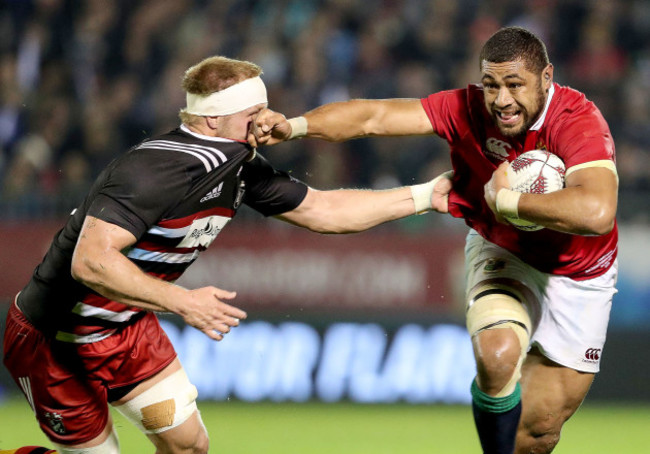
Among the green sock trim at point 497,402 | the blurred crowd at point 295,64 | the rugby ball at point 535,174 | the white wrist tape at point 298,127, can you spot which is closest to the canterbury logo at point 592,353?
the green sock trim at point 497,402

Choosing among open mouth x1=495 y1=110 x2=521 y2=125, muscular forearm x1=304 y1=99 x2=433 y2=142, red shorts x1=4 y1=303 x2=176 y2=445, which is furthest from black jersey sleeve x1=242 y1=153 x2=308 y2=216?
open mouth x1=495 y1=110 x2=521 y2=125

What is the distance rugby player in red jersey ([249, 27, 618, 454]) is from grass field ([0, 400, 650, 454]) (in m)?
1.96

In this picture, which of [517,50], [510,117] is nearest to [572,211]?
[510,117]

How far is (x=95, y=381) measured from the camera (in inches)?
188

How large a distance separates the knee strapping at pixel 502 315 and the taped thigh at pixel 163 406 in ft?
4.59

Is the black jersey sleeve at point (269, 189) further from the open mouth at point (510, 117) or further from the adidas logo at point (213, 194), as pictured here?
the open mouth at point (510, 117)

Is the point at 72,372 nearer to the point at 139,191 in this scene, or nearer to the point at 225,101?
the point at 139,191

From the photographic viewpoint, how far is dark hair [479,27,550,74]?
4703mm

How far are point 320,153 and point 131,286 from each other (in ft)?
18.9

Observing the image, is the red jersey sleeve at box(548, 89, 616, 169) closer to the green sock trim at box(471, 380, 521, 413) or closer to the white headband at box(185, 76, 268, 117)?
the green sock trim at box(471, 380, 521, 413)

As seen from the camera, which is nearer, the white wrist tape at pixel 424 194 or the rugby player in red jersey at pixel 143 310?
the rugby player in red jersey at pixel 143 310

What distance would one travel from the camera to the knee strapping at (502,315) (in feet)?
15.3

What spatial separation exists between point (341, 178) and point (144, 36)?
2637mm

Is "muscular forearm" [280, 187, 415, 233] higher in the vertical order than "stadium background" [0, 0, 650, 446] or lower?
higher
